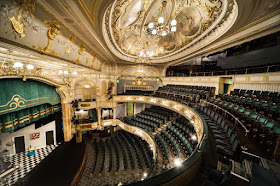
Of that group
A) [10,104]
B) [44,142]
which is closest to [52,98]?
[10,104]

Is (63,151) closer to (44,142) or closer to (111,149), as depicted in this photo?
(44,142)

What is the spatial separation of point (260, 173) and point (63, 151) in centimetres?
1062

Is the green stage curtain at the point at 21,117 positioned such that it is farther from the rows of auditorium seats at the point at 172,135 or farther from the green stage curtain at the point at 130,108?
the green stage curtain at the point at 130,108

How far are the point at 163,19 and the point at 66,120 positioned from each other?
10287 mm

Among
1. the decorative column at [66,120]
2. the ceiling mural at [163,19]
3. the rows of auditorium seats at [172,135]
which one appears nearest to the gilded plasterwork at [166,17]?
the ceiling mural at [163,19]

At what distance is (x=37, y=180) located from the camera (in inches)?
217

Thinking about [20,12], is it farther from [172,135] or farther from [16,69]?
[172,135]

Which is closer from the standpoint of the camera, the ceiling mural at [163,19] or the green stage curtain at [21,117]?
the green stage curtain at [21,117]

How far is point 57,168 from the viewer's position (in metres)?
6.28

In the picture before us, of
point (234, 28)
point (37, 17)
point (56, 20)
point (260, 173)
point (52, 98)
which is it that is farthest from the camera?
point (52, 98)

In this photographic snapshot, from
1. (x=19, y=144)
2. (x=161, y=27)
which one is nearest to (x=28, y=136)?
Answer: (x=19, y=144)

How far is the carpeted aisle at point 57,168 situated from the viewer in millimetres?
5473

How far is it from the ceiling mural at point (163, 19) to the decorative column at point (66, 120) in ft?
20.6

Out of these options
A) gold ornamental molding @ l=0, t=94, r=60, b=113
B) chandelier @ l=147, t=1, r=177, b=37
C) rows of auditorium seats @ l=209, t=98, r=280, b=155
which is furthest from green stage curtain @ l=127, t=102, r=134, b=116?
rows of auditorium seats @ l=209, t=98, r=280, b=155
